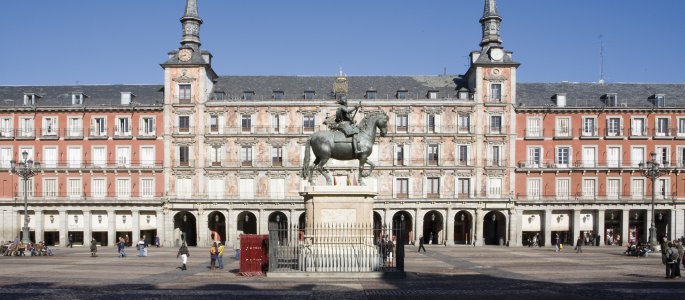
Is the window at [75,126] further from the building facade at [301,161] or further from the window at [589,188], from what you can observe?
the window at [589,188]

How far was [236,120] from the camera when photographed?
236ft

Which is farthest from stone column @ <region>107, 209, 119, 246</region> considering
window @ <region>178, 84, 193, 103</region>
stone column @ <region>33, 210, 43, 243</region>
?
window @ <region>178, 84, 193, 103</region>

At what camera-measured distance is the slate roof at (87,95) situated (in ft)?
241

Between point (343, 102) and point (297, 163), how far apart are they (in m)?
43.9

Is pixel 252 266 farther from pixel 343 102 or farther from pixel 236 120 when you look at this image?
pixel 236 120

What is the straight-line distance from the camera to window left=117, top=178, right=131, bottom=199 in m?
72.2

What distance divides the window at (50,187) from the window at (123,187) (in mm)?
6394

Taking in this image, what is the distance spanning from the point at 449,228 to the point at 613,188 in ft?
55.2

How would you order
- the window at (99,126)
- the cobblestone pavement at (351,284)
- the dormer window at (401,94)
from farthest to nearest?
the dormer window at (401,94), the window at (99,126), the cobblestone pavement at (351,284)

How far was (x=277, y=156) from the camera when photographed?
7206 cm

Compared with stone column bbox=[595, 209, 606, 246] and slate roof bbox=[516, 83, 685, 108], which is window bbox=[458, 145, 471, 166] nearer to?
slate roof bbox=[516, 83, 685, 108]

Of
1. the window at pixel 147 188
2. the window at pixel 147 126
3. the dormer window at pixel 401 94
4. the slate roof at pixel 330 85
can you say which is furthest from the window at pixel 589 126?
the window at pixel 147 188

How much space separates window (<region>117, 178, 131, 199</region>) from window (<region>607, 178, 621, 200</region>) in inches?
1868

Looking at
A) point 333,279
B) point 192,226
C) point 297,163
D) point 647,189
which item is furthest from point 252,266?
point 647,189
